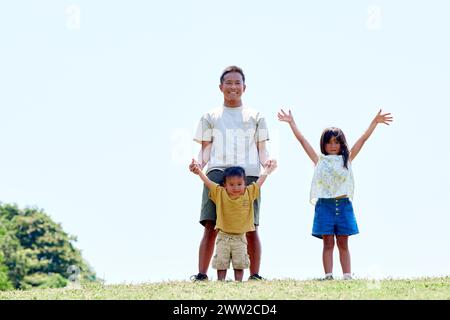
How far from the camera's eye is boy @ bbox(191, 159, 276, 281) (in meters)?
11.8

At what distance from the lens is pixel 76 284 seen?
467 inches

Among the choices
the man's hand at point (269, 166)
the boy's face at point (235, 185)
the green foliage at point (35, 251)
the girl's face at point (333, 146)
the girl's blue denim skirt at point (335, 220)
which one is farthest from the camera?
the green foliage at point (35, 251)

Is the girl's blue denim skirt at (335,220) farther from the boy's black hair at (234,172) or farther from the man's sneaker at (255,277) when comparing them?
the boy's black hair at (234,172)

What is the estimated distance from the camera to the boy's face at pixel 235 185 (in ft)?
38.5

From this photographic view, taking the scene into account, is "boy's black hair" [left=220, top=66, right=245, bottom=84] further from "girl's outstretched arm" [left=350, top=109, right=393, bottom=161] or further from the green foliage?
the green foliage

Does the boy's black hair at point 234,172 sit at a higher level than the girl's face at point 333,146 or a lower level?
lower

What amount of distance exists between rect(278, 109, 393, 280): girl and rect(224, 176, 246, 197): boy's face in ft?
3.78

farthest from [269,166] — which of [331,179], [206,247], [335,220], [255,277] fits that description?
[255,277]

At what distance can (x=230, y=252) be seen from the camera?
1191 cm

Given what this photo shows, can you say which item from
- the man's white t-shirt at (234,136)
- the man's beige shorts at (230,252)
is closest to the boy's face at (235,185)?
the man's white t-shirt at (234,136)

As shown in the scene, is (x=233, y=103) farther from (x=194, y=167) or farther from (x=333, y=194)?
(x=333, y=194)

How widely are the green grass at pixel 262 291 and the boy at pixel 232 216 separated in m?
0.59

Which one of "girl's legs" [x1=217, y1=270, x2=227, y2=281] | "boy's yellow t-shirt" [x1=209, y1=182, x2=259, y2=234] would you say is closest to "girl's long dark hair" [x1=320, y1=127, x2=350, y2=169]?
"boy's yellow t-shirt" [x1=209, y1=182, x2=259, y2=234]
